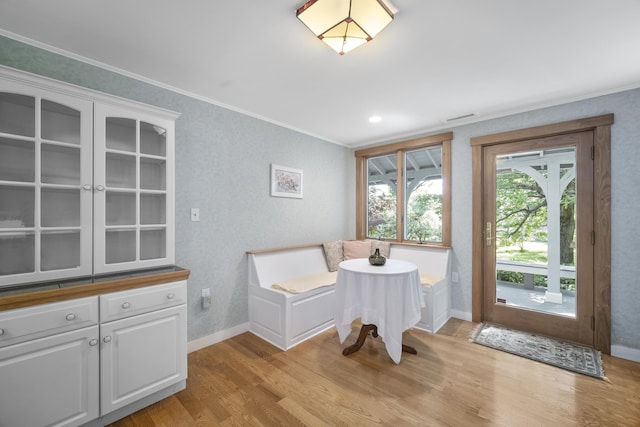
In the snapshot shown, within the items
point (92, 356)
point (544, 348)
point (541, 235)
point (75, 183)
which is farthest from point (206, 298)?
point (541, 235)

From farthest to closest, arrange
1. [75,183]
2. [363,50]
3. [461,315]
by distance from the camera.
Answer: [461,315], [363,50], [75,183]

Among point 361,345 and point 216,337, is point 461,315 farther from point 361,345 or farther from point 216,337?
point 216,337

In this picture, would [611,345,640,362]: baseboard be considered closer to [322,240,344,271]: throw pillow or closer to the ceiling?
the ceiling

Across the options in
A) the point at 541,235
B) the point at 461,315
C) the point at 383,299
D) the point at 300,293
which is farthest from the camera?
the point at 461,315

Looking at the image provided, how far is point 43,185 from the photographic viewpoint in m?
1.65

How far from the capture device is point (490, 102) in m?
2.77

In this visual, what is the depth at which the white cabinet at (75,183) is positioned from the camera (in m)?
1.59

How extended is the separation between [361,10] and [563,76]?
2.01m

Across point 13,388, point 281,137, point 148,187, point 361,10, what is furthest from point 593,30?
point 13,388

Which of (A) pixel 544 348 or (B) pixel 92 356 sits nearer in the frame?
(B) pixel 92 356

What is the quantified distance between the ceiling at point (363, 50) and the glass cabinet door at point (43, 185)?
0.52 metres

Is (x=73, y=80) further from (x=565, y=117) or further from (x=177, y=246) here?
(x=565, y=117)

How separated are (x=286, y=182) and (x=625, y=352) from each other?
148 inches

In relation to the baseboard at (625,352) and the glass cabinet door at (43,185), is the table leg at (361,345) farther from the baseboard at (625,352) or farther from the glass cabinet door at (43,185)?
the glass cabinet door at (43,185)
